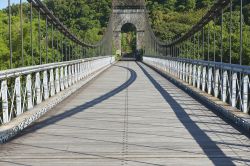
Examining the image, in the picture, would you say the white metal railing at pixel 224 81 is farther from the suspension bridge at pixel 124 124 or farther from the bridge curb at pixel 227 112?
the bridge curb at pixel 227 112

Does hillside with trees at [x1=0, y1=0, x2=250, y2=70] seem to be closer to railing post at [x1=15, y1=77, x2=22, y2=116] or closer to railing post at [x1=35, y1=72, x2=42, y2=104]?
railing post at [x1=35, y1=72, x2=42, y2=104]

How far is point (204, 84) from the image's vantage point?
52.3ft

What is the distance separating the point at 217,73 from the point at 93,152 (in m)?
6.61

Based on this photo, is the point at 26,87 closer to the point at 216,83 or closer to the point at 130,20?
the point at 216,83

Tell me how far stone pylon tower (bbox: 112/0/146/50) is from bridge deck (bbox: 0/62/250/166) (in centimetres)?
9436

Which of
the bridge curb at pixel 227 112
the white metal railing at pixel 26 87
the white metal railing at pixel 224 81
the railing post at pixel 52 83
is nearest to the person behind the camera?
the white metal railing at pixel 26 87

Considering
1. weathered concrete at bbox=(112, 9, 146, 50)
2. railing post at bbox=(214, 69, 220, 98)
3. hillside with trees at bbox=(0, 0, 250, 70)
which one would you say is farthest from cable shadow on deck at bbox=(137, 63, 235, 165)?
weathered concrete at bbox=(112, 9, 146, 50)

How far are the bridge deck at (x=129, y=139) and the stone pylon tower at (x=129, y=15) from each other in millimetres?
94362

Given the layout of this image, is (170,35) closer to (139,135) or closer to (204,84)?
(204,84)

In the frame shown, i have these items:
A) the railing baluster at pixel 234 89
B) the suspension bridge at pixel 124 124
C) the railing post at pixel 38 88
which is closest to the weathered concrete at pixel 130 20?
the suspension bridge at pixel 124 124

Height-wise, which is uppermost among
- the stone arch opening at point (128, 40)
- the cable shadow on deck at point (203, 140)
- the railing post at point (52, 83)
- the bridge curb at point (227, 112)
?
the stone arch opening at point (128, 40)

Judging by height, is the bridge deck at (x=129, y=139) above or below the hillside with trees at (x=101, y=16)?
below

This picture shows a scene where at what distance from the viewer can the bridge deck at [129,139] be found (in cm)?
659

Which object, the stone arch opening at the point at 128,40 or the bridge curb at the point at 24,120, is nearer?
the bridge curb at the point at 24,120
